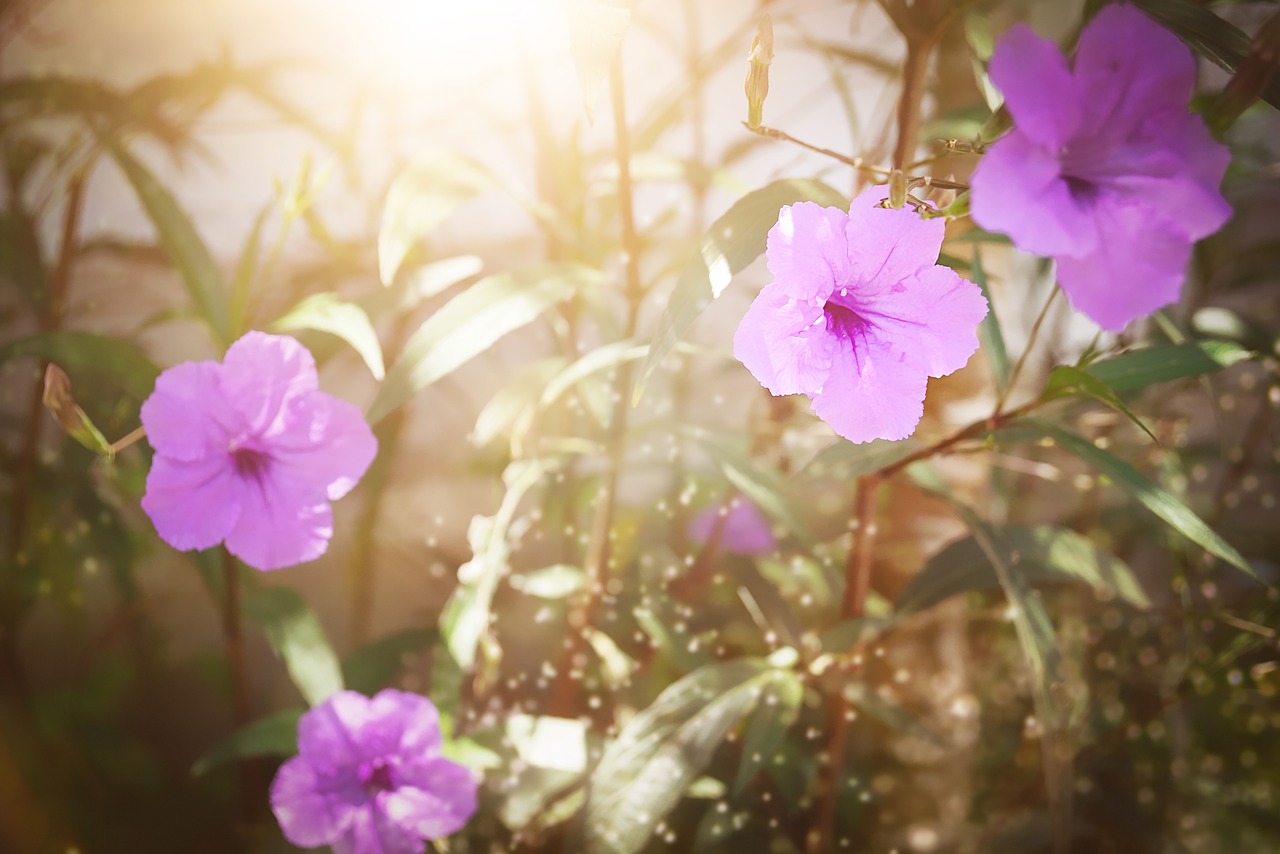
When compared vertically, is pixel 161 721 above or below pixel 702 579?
below

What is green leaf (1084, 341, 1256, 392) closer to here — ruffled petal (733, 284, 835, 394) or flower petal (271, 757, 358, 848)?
ruffled petal (733, 284, 835, 394)

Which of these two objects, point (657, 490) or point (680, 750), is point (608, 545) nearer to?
point (680, 750)

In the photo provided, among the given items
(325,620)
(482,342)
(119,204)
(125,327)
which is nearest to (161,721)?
(325,620)

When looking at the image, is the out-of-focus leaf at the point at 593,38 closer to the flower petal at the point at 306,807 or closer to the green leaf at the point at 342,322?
the green leaf at the point at 342,322

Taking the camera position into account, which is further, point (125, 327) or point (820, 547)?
point (125, 327)

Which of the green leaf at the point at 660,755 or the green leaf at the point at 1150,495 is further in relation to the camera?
the green leaf at the point at 660,755

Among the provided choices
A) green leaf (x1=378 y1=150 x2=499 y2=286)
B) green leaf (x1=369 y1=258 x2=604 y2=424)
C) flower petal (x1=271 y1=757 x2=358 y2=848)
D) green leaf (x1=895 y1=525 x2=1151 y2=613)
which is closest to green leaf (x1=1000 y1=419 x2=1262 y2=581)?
green leaf (x1=895 y1=525 x2=1151 y2=613)

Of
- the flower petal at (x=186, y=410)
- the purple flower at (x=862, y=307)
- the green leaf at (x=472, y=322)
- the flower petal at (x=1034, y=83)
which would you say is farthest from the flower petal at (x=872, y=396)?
the flower petal at (x=186, y=410)
